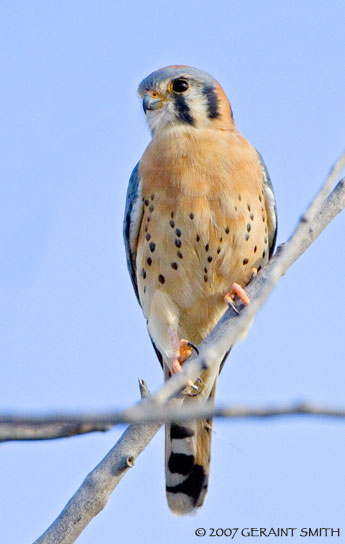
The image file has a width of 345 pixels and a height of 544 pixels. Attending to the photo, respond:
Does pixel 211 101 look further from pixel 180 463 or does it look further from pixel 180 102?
pixel 180 463

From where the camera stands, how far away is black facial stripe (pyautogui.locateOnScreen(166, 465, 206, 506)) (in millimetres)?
4828

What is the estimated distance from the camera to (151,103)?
5.19 m

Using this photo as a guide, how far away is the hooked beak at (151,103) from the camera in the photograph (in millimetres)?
5176

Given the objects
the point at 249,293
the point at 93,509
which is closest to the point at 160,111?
the point at 249,293

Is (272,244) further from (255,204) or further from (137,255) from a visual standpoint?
(137,255)

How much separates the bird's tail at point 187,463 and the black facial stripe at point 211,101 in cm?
177

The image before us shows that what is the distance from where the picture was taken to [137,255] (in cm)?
516

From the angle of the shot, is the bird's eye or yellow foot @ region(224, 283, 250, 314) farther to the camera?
the bird's eye

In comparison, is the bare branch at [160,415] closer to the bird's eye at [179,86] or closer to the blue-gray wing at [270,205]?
the blue-gray wing at [270,205]

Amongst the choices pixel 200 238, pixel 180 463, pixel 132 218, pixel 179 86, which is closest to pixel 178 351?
pixel 200 238

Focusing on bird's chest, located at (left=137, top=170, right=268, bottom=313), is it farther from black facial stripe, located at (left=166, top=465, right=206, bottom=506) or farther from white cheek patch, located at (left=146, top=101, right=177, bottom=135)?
black facial stripe, located at (left=166, top=465, right=206, bottom=506)

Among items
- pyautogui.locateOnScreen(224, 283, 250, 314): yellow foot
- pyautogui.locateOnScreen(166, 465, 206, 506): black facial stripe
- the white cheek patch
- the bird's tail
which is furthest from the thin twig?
the white cheek patch

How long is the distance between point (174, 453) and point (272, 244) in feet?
4.98

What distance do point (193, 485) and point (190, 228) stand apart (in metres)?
1.61
